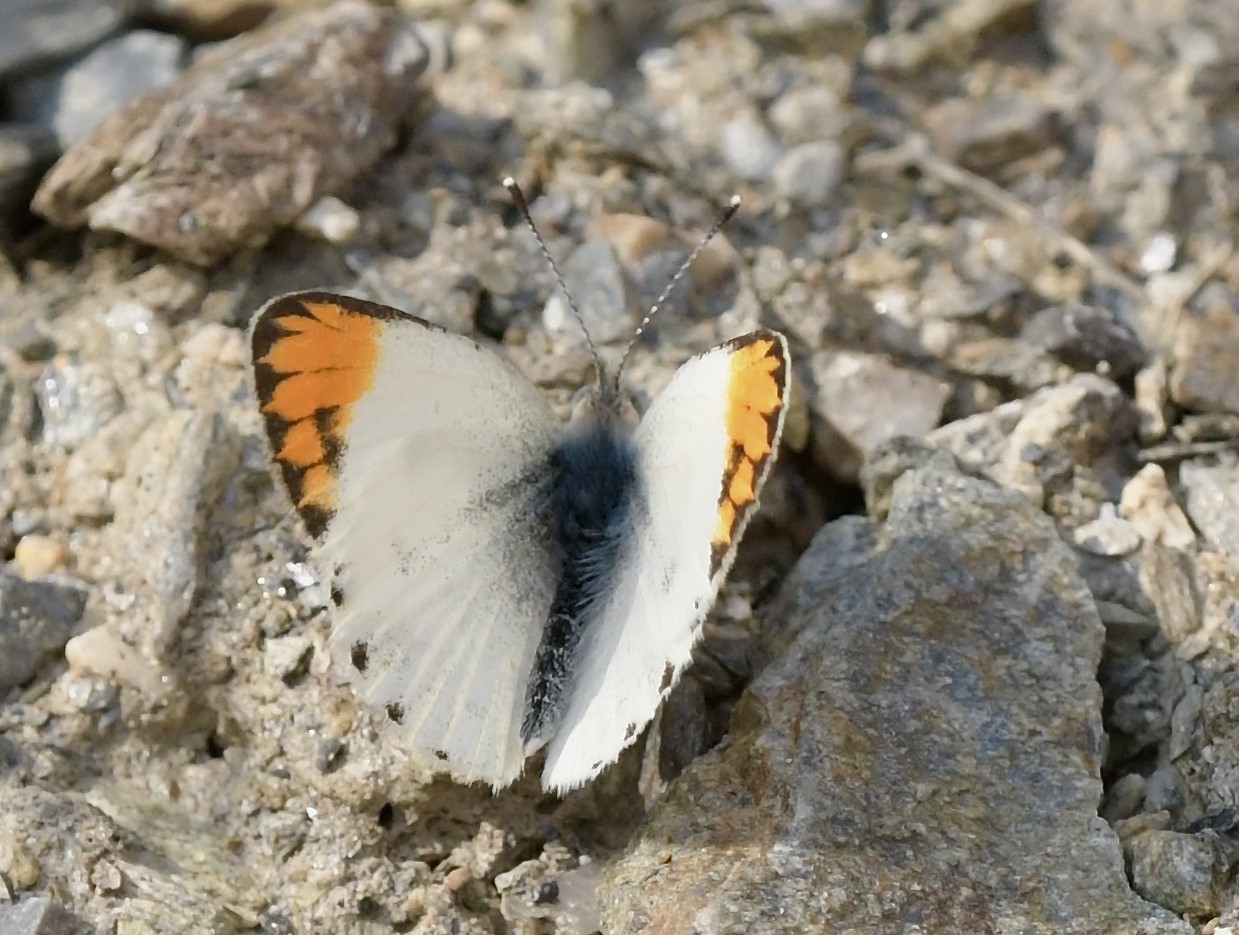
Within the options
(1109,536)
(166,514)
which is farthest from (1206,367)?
(166,514)

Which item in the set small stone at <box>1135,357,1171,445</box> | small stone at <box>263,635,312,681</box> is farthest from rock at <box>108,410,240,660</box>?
small stone at <box>1135,357,1171,445</box>

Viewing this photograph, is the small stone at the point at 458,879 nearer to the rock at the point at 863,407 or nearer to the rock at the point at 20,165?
the rock at the point at 863,407

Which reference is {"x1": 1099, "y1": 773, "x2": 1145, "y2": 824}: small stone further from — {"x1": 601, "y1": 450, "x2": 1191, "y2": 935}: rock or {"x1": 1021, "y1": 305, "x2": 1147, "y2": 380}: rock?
{"x1": 1021, "y1": 305, "x2": 1147, "y2": 380}: rock

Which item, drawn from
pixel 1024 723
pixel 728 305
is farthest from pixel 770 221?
pixel 1024 723

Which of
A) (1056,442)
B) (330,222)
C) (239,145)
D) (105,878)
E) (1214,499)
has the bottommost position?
(1214,499)

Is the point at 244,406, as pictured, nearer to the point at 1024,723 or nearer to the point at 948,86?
the point at 1024,723

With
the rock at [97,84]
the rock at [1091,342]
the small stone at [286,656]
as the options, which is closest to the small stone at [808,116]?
the rock at [1091,342]

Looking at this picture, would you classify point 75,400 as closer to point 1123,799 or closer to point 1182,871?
point 1123,799
